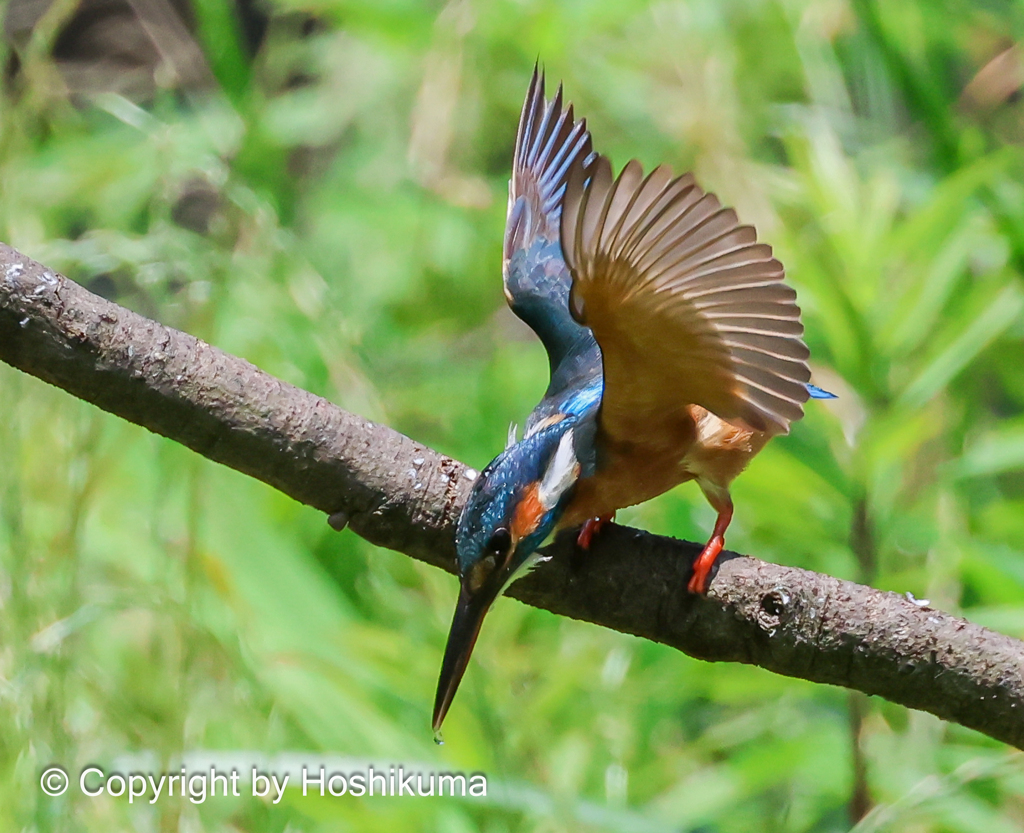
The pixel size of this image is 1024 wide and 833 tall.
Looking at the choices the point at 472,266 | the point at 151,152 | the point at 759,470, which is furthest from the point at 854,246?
the point at 151,152

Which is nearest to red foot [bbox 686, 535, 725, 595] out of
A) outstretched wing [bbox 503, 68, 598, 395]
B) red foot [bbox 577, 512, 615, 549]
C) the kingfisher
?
the kingfisher

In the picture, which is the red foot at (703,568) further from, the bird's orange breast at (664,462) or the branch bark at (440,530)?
the bird's orange breast at (664,462)

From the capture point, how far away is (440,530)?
3.59 ft

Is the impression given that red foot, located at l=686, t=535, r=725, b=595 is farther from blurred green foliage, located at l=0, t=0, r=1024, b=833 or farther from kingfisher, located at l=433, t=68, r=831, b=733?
blurred green foliage, located at l=0, t=0, r=1024, b=833

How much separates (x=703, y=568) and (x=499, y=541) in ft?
0.67

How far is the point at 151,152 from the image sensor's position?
2.44 meters

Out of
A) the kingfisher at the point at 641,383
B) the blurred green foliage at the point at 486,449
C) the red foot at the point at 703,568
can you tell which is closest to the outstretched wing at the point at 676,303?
the kingfisher at the point at 641,383

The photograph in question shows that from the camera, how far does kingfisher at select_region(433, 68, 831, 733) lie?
3.19ft

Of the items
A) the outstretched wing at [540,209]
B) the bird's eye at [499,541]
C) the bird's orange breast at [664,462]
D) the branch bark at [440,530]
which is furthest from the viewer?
the outstretched wing at [540,209]

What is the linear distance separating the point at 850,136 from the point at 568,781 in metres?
1.82

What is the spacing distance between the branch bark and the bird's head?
0.03 m

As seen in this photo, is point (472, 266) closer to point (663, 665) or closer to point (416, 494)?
point (663, 665)

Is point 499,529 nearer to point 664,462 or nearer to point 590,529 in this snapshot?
point 590,529

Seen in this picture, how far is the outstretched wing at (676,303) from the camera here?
958 mm
